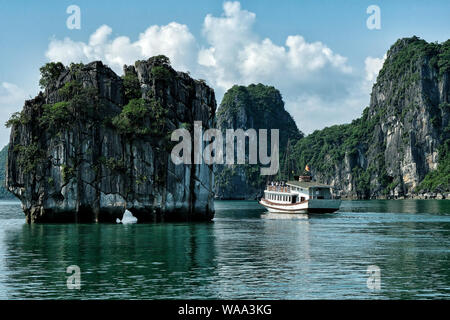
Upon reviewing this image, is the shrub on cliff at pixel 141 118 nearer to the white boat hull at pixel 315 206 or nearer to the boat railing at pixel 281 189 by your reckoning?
the white boat hull at pixel 315 206

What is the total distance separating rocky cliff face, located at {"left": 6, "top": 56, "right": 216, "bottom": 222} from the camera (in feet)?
182

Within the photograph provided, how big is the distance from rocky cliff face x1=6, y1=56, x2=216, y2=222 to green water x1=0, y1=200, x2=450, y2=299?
26.8ft

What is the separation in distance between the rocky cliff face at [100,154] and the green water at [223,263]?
818 cm

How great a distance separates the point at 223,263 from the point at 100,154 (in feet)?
98.5

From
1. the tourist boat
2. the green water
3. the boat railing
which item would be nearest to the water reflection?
the green water

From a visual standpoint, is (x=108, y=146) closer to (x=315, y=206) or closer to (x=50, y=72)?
(x=50, y=72)

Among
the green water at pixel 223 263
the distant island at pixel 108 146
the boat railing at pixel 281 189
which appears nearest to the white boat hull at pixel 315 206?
the boat railing at pixel 281 189

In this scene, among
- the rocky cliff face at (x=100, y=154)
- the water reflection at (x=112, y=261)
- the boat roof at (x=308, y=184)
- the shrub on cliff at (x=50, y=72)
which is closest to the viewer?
the water reflection at (x=112, y=261)

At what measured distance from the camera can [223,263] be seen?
29281 millimetres

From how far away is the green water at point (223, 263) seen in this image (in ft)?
72.8

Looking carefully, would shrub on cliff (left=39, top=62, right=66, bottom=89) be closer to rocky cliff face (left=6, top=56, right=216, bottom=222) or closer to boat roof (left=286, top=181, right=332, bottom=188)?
rocky cliff face (left=6, top=56, right=216, bottom=222)

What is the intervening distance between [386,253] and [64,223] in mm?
32475

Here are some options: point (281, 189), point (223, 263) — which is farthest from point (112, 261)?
point (281, 189)
